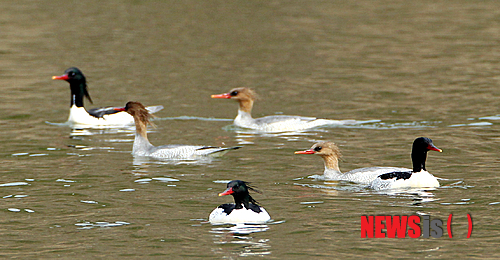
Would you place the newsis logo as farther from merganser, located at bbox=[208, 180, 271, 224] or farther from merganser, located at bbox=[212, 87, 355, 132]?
merganser, located at bbox=[212, 87, 355, 132]

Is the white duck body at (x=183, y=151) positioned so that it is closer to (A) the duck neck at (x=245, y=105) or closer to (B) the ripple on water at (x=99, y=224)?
(A) the duck neck at (x=245, y=105)

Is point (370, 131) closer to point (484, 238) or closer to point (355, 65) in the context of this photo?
point (484, 238)

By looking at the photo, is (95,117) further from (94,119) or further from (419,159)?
(419,159)

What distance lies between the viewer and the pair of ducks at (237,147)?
10.8 meters

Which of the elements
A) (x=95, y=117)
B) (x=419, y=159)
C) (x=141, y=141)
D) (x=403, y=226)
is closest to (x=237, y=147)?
(x=141, y=141)

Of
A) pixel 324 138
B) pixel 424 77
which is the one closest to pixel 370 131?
pixel 324 138

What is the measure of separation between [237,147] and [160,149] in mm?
1974

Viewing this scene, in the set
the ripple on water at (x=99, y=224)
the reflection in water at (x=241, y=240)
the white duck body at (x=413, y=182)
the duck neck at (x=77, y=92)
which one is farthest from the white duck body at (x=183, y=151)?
the duck neck at (x=77, y=92)

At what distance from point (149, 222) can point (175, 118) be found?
34.9 ft

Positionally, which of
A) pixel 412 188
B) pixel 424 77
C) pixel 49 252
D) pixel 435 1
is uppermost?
pixel 435 1

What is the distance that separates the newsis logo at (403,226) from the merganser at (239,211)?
5.03 ft

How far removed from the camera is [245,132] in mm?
20016

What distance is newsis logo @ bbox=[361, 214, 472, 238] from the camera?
1033 cm

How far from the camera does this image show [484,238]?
10.1 meters
